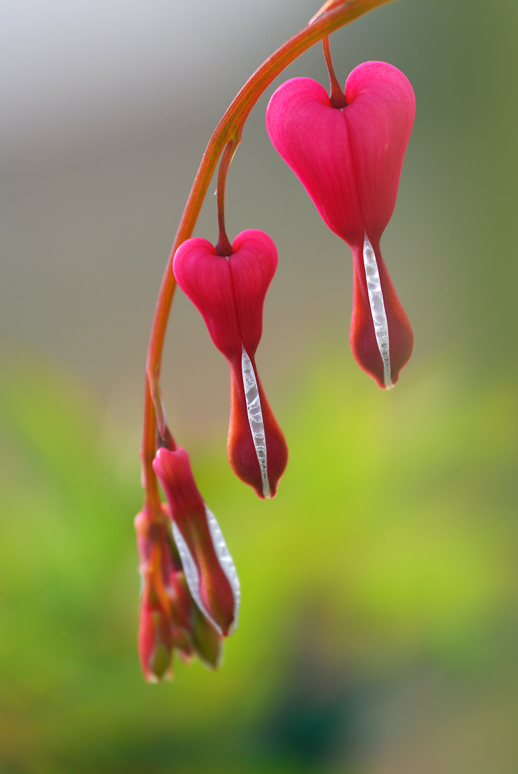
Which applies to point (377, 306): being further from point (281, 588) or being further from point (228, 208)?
point (228, 208)

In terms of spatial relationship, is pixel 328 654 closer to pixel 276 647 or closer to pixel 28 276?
pixel 276 647

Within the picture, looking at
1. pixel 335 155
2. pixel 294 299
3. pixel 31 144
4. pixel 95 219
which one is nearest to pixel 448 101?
pixel 294 299

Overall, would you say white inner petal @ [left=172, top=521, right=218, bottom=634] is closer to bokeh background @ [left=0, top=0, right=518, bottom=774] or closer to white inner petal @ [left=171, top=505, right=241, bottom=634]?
white inner petal @ [left=171, top=505, right=241, bottom=634]

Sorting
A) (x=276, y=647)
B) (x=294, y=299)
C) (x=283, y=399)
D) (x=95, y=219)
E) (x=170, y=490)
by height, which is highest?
(x=95, y=219)

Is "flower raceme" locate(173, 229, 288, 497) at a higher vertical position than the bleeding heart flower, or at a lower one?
higher

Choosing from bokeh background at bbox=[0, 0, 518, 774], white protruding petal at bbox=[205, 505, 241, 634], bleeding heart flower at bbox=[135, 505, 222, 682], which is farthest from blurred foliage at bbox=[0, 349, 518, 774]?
white protruding petal at bbox=[205, 505, 241, 634]

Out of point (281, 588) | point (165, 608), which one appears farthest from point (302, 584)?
point (165, 608)
